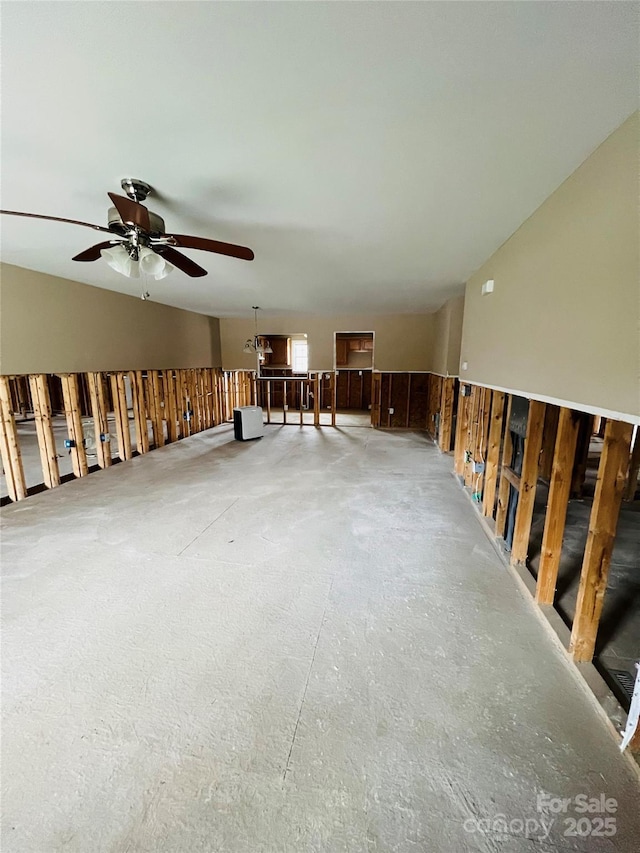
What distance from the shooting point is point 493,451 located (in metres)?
3.20

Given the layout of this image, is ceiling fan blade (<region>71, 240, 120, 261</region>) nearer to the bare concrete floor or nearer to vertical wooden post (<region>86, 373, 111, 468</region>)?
the bare concrete floor

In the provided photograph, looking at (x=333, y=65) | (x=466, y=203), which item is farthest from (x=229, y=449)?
(x=333, y=65)

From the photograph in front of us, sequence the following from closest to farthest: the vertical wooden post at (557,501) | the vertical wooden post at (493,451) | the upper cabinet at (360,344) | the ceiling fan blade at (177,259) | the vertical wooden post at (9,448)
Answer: the vertical wooden post at (557,501) → the ceiling fan blade at (177,259) → the vertical wooden post at (493,451) → the vertical wooden post at (9,448) → the upper cabinet at (360,344)

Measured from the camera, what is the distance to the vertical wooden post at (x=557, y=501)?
1.96 m

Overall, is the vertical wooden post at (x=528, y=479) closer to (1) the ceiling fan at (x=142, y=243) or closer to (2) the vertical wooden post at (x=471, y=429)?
(2) the vertical wooden post at (x=471, y=429)

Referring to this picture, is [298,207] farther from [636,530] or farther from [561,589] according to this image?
[636,530]

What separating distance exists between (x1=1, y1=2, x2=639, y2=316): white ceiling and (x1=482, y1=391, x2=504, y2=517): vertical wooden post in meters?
1.51

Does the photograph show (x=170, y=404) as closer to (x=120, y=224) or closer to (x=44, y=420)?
(x=44, y=420)

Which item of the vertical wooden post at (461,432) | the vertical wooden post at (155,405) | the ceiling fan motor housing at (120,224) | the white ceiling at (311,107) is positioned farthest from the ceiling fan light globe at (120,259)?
the vertical wooden post at (155,405)

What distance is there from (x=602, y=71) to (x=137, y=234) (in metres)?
2.43

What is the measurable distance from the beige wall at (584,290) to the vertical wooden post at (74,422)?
5474mm

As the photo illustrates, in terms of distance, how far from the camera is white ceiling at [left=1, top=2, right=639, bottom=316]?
1.10m

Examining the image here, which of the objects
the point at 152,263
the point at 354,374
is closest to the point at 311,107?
the point at 152,263

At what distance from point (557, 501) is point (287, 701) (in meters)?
1.93
